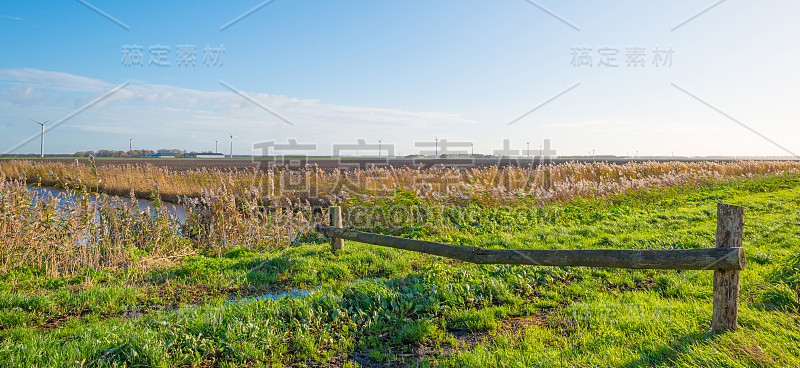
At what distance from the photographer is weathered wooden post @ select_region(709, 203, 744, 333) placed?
4027 mm

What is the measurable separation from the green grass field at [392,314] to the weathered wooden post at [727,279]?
0.54 ft

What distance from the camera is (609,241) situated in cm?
888

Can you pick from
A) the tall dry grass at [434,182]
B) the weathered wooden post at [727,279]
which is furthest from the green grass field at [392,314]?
the tall dry grass at [434,182]

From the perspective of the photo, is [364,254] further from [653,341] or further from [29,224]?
[29,224]

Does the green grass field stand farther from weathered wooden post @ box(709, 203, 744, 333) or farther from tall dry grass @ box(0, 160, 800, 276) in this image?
tall dry grass @ box(0, 160, 800, 276)

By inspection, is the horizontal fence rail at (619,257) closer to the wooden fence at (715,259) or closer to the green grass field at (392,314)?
the wooden fence at (715,259)

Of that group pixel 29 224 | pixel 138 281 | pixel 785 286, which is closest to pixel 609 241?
pixel 785 286

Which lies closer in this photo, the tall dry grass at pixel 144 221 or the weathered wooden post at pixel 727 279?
the weathered wooden post at pixel 727 279

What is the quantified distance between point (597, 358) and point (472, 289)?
2212 millimetres

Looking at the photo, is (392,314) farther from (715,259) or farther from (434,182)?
(434,182)

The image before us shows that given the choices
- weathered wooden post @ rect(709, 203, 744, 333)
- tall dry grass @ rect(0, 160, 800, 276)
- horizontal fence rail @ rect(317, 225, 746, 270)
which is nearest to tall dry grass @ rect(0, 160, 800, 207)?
tall dry grass @ rect(0, 160, 800, 276)

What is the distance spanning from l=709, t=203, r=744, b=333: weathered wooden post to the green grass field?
16cm

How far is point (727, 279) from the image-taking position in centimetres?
405

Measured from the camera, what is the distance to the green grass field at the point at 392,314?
396 cm
